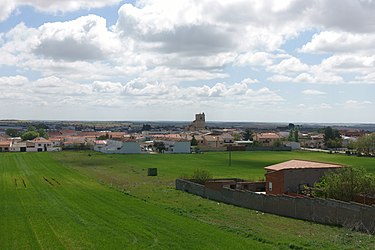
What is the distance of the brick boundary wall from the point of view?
25.2 metres

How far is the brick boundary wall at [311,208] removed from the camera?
25.2 m

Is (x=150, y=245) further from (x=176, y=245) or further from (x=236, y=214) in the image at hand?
(x=236, y=214)

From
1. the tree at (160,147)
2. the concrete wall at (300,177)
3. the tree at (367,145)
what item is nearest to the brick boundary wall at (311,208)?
the concrete wall at (300,177)

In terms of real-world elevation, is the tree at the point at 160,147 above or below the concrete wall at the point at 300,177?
below

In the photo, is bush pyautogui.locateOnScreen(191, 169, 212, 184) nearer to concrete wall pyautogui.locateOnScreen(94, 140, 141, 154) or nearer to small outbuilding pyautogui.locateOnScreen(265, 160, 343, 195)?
small outbuilding pyautogui.locateOnScreen(265, 160, 343, 195)

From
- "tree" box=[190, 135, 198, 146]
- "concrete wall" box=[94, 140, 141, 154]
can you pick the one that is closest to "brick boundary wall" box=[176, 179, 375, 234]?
"concrete wall" box=[94, 140, 141, 154]

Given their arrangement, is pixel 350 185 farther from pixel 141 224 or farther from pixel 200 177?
pixel 200 177

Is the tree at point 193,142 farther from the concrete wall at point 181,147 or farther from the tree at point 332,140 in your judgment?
the tree at point 332,140

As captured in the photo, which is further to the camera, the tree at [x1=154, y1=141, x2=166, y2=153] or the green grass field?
the tree at [x1=154, y1=141, x2=166, y2=153]

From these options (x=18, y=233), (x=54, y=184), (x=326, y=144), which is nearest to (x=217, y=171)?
(x=54, y=184)

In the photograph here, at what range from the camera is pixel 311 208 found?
1128 inches

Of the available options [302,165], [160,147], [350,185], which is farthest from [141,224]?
[160,147]

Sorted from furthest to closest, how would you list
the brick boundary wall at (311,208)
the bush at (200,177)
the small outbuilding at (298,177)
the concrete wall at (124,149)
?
the concrete wall at (124,149), the bush at (200,177), the small outbuilding at (298,177), the brick boundary wall at (311,208)

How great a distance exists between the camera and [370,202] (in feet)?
101
